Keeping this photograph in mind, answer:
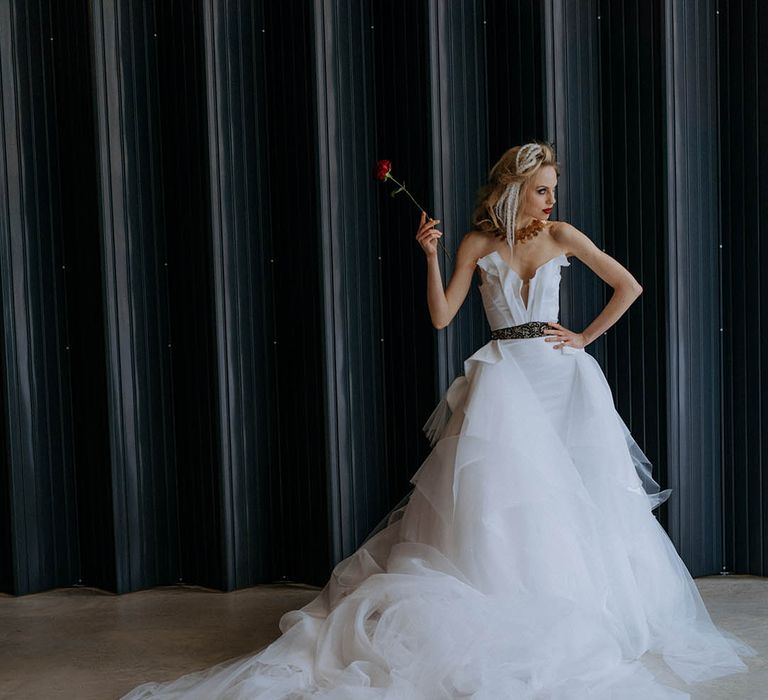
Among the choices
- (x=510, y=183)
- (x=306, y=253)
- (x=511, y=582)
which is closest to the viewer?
(x=511, y=582)

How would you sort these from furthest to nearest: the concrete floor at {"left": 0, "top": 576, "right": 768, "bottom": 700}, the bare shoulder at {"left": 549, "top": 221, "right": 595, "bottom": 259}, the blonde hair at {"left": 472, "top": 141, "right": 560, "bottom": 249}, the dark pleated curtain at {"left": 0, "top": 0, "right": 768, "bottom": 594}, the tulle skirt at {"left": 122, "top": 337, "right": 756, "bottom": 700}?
the dark pleated curtain at {"left": 0, "top": 0, "right": 768, "bottom": 594} < the bare shoulder at {"left": 549, "top": 221, "right": 595, "bottom": 259} < the blonde hair at {"left": 472, "top": 141, "right": 560, "bottom": 249} < the concrete floor at {"left": 0, "top": 576, "right": 768, "bottom": 700} < the tulle skirt at {"left": 122, "top": 337, "right": 756, "bottom": 700}

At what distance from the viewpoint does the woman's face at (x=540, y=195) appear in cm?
379

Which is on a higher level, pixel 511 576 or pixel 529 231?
pixel 529 231

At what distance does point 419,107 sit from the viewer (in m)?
4.65

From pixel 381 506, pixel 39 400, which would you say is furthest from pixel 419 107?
pixel 39 400

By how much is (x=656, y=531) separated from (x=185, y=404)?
242cm

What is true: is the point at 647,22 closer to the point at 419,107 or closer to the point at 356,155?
the point at 419,107

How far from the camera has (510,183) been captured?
3801mm

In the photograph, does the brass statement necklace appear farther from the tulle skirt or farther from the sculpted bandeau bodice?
the tulle skirt

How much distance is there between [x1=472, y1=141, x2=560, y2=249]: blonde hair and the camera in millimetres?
3771

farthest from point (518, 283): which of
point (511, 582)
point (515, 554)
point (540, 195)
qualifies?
point (511, 582)

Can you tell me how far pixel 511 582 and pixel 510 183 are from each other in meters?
1.55

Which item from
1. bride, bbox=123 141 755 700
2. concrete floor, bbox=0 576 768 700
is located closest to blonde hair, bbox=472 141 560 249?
bride, bbox=123 141 755 700

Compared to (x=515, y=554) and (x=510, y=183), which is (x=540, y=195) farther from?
(x=515, y=554)
